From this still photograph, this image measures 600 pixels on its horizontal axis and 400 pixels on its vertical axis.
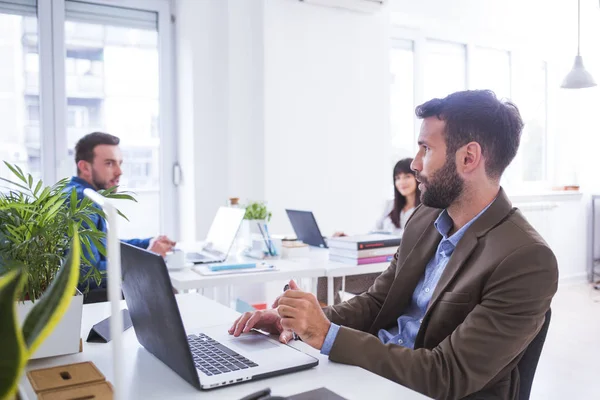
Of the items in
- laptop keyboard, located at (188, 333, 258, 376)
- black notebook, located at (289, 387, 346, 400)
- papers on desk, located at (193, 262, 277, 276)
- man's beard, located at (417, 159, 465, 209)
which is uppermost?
man's beard, located at (417, 159, 465, 209)

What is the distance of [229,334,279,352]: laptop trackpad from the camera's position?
4.30ft

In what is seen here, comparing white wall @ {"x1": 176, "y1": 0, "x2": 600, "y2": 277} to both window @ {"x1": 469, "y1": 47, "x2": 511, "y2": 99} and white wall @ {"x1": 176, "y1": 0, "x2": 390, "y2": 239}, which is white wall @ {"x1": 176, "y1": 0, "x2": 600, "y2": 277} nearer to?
white wall @ {"x1": 176, "y1": 0, "x2": 390, "y2": 239}

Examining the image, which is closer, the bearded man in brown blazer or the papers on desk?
the bearded man in brown blazer

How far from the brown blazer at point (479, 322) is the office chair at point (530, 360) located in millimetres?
17

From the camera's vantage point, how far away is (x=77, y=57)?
4297 mm

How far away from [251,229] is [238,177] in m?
1.25

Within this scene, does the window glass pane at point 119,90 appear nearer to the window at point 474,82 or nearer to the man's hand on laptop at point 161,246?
the man's hand on laptop at point 161,246

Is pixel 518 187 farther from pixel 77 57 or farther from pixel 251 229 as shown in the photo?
pixel 77 57

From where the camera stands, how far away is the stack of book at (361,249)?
9.73 feet

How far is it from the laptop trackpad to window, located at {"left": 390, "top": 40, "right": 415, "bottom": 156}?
416cm

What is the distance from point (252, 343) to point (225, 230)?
5.83 ft

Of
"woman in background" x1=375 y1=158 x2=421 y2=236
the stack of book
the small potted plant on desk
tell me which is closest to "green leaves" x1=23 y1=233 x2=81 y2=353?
the stack of book

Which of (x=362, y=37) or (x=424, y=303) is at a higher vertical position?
(x=362, y=37)

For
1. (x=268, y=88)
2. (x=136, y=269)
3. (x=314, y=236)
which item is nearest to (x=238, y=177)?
(x=268, y=88)
